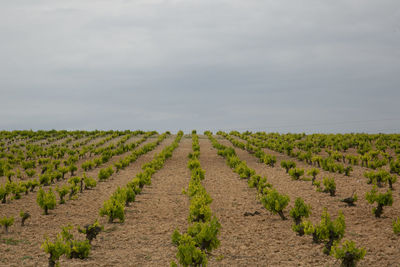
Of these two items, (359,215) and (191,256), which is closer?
(191,256)

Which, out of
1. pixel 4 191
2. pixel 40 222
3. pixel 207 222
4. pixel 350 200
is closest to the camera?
pixel 207 222

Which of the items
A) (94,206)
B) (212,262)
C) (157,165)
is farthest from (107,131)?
(212,262)

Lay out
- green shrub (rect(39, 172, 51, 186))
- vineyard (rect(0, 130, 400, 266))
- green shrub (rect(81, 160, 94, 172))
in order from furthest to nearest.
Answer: green shrub (rect(81, 160, 94, 172))
green shrub (rect(39, 172, 51, 186))
vineyard (rect(0, 130, 400, 266))

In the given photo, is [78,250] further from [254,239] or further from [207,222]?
[254,239]

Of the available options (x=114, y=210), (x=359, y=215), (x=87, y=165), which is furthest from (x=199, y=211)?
(x=87, y=165)

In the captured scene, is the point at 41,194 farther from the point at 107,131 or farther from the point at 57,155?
the point at 107,131

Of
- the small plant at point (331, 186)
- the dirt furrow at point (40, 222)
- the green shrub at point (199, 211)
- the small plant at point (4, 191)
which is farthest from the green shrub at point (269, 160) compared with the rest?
the small plant at point (4, 191)

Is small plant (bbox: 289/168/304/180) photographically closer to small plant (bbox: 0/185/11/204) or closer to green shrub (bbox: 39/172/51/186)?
green shrub (bbox: 39/172/51/186)

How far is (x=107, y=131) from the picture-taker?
61.0 metres

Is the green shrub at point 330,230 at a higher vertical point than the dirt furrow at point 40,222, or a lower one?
higher

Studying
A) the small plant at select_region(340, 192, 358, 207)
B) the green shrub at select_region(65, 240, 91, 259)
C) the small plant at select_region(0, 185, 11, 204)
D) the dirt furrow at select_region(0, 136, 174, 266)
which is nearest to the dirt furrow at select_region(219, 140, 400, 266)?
the small plant at select_region(340, 192, 358, 207)

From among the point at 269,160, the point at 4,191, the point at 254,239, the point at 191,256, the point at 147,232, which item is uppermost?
the point at 269,160

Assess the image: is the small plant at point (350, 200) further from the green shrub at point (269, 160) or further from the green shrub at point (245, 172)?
the green shrub at point (269, 160)

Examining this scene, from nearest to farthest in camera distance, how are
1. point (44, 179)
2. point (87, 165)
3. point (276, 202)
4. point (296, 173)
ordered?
1. point (276, 202)
2. point (44, 179)
3. point (296, 173)
4. point (87, 165)
